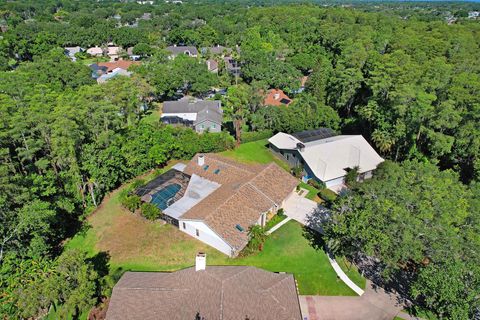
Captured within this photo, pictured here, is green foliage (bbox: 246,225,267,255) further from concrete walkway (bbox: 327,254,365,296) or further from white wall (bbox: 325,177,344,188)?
white wall (bbox: 325,177,344,188)

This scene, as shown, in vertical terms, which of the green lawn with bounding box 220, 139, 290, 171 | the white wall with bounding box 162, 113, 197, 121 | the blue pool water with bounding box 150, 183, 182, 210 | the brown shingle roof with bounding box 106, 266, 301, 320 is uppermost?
the brown shingle roof with bounding box 106, 266, 301, 320

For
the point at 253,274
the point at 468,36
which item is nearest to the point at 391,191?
the point at 253,274

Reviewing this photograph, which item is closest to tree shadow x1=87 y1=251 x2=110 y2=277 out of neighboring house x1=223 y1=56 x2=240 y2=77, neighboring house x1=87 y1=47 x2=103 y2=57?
neighboring house x1=223 y1=56 x2=240 y2=77

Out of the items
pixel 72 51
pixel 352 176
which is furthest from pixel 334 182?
pixel 72 51

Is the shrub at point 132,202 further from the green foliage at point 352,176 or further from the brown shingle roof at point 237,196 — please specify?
the green foliage at point 352,176

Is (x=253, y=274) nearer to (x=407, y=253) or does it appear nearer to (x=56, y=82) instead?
(x=407, y=253)

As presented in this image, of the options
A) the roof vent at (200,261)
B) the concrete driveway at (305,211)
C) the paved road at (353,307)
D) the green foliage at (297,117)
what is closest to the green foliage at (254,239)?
the paved road at (353,307)

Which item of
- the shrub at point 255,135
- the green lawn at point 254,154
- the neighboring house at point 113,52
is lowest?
the neighboring house at point 113,52
